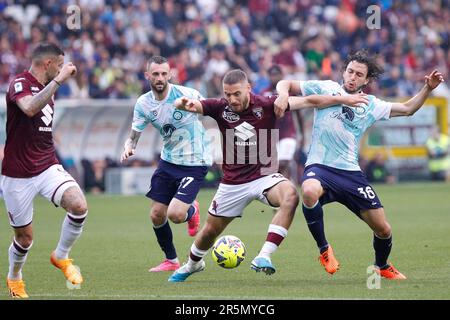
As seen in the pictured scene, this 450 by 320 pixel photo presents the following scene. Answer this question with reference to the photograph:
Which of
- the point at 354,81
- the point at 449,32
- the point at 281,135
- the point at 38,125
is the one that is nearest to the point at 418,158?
the point at 449,32

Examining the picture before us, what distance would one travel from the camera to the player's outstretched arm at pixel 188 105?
10708 mm

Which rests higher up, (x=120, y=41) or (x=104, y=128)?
(x=120, y=41)

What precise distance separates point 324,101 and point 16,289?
3.90 metres

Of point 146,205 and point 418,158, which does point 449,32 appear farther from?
point 146,205

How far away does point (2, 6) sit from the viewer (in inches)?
1157

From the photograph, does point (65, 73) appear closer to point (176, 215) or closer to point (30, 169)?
point (30, 169)

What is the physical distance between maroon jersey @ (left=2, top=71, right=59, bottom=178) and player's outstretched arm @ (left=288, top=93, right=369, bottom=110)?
2.71 meters

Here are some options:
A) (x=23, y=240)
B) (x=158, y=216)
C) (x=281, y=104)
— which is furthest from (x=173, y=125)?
(x=23, y=240)

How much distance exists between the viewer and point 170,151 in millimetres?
13289

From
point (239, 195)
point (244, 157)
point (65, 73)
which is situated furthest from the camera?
point (244, 157)

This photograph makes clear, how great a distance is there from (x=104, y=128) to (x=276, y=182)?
16.7 meters

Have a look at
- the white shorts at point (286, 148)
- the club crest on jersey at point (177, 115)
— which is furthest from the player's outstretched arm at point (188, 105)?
the white shorts at point (286, 148)

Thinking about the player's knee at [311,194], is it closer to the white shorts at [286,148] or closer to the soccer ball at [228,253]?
the soccer ball at [228,253]

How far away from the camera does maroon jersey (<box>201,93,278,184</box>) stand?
36.5 feet
